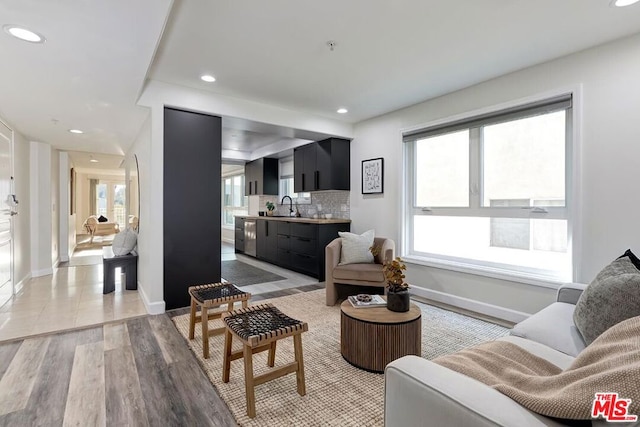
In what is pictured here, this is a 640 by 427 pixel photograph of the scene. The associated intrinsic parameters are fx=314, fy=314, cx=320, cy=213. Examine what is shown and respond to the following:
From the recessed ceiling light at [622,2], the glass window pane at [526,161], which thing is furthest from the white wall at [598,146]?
the recessed ceiling light at [622,2]

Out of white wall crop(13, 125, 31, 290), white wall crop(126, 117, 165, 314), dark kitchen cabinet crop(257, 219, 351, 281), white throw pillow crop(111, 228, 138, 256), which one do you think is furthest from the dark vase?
white wall crop(13, 125, 31, 290)

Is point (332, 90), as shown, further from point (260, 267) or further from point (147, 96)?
point (260, 267)

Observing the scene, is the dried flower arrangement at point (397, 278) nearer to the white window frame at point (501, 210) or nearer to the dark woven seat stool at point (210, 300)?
the dark woven seat stool at point (210, 300)

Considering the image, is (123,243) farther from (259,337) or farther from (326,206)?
(259,337)

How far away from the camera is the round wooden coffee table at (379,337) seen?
6.86 ft

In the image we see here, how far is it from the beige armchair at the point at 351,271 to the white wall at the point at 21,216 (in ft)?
13.5

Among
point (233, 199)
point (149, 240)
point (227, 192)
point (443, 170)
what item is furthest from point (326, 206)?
point (227, 192)

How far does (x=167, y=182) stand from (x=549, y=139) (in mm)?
3855

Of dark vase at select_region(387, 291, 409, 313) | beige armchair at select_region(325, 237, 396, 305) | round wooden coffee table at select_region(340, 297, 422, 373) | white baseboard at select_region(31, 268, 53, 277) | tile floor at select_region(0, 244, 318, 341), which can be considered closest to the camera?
round wooden coffee table at select_region(340, 297, 422, 373)

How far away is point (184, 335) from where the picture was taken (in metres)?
2.76

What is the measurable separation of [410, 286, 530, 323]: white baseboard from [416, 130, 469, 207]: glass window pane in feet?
3.57

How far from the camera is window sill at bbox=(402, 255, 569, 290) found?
115 inches

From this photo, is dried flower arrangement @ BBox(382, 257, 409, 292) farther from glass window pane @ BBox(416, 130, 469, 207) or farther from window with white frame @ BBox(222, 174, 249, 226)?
window with white frame @ BBox(222, 174, 249, 226)

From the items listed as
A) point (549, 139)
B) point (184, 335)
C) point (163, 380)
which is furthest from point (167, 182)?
point (549, 139)
